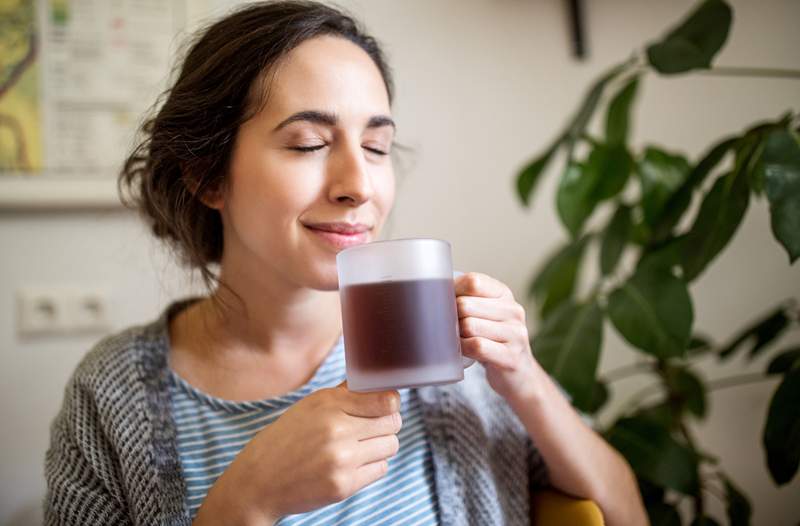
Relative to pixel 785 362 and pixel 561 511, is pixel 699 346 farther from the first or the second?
pixel 561 511

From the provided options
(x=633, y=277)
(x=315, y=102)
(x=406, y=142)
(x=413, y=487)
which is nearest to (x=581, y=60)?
(x=406, y=142)

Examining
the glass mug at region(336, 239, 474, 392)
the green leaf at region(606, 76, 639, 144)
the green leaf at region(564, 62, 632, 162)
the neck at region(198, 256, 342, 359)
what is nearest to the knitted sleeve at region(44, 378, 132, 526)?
the neck at region(198, 256, 342, 359)

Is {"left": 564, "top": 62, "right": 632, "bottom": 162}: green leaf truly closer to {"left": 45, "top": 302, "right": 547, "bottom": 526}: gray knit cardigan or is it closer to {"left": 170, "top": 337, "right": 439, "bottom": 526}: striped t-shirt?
{"left": 45, "top": 302, "right": 547, "bottom": 526}: gray knit cardigan

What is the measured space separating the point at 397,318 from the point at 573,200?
0.71m

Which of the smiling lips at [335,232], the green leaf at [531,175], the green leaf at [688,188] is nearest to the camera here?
the smiling lips at [335,232]

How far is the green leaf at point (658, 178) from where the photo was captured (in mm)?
1190

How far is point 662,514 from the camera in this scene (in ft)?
3.64

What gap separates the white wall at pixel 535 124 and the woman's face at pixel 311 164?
71 cm

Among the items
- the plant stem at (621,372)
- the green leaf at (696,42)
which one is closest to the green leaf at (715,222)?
the green leaf at (696,42)

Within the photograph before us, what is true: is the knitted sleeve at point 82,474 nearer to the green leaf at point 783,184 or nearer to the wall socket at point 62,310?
the wall socket at point 62,310

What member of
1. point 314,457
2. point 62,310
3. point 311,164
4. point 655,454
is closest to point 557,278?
point 655,454

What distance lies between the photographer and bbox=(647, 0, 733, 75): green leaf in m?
0.95

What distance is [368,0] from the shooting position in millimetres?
1527

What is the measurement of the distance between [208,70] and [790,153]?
0.84m
